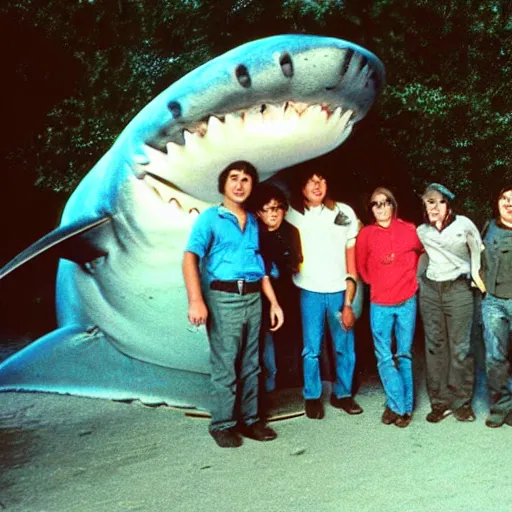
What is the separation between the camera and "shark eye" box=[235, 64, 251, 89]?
290cm

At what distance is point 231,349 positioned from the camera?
9.97 ft

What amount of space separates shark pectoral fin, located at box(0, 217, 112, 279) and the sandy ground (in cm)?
83

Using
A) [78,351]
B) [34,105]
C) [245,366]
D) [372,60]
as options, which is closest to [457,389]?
[245,366]

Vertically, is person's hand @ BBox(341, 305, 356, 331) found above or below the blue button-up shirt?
below

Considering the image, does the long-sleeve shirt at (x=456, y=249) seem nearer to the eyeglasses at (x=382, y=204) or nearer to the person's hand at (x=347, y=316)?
the eyeglasses at (x=382, y=204)

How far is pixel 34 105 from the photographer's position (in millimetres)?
4398

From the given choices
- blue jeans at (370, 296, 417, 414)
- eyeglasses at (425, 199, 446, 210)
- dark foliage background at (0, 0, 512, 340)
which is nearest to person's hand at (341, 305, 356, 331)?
blue jeans at (370, 296, 417, 414)

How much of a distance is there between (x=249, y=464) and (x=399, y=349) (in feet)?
3.27

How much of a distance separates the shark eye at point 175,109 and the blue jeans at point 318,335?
1092 millimetres

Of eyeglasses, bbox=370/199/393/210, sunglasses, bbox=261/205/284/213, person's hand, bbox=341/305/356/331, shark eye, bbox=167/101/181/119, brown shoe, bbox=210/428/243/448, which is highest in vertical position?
shark eye, bbox=167/101/181/119

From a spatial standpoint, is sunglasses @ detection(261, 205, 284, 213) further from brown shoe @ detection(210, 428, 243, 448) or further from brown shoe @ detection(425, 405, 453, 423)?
brown shoe @ detection(425, 405, 453, 423)

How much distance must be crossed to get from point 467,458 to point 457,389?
58 cm

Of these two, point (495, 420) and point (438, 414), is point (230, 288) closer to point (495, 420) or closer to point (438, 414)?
point (438, 414)

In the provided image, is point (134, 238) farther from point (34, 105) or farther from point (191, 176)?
point (34, 105)
